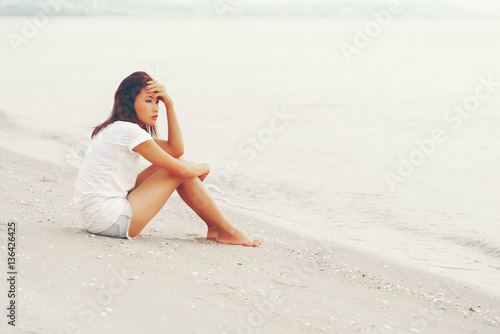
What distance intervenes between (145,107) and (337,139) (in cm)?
766

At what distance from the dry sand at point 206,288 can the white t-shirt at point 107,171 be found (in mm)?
204

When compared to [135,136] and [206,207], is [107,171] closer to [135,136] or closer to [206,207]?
[135,136]

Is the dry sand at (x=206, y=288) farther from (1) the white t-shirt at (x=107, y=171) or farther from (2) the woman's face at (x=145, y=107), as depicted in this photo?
(2) the woman's face at (x=145, y=107)

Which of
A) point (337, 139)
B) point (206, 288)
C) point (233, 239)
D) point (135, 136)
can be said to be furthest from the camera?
point (337, 139)

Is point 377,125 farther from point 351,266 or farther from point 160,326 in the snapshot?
point 160,326

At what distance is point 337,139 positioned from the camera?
11.5m

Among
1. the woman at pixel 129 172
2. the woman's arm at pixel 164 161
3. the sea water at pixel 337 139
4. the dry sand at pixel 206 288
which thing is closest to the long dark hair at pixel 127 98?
the woman at pixel 129 172

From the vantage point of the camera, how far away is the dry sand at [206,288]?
314 cm

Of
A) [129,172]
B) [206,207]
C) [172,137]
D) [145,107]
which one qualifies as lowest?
[206,207]

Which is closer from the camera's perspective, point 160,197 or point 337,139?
point 160,197

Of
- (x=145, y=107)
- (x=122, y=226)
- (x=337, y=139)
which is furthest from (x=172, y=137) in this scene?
(x=337, y=139)

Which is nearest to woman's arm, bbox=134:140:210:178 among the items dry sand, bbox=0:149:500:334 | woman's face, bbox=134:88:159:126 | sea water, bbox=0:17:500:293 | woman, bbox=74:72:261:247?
woman, bbox=74:72:261:247

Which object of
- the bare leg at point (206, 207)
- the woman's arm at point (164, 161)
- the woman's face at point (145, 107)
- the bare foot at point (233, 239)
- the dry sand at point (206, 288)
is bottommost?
the dry sand at point (206, 288)

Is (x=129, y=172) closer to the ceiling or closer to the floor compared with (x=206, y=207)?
closer to the ceiling
